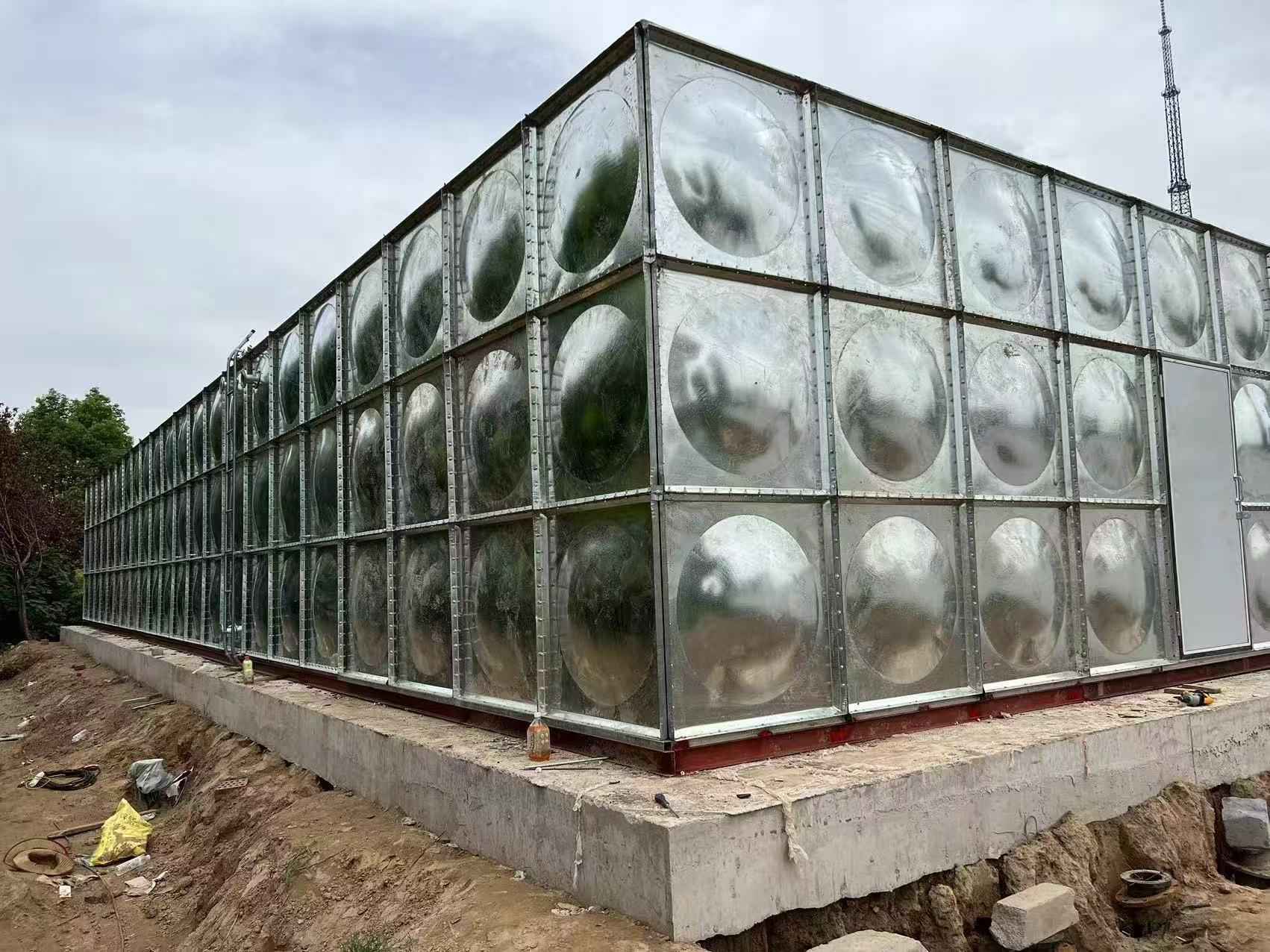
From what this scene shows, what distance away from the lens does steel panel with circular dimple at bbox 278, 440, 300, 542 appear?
10562 mm

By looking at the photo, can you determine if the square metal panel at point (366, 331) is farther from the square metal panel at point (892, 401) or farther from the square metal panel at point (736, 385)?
the square metal panel at point (892, 401)

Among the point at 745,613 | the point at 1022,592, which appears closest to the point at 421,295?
the point at 745,613

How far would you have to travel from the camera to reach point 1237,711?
276 inches

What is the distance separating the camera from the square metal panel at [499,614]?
20.2 ft

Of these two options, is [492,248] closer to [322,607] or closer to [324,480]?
[324,480]

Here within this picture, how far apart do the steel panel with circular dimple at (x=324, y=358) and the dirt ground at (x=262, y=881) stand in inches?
141

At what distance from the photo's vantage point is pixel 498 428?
658cm

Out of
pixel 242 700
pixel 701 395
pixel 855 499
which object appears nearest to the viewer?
pixel 701 395

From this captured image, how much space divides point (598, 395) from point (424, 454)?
2625 millimetres

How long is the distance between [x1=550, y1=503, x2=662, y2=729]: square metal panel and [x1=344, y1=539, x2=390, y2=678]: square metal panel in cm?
280

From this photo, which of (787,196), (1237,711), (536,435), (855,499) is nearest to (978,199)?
(787,196)

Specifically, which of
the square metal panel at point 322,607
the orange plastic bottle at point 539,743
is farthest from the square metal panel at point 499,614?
the square metal panel at point 322,607

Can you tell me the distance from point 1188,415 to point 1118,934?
4602mm

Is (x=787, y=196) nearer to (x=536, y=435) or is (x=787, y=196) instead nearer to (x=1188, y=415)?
(x=536, y=435)
